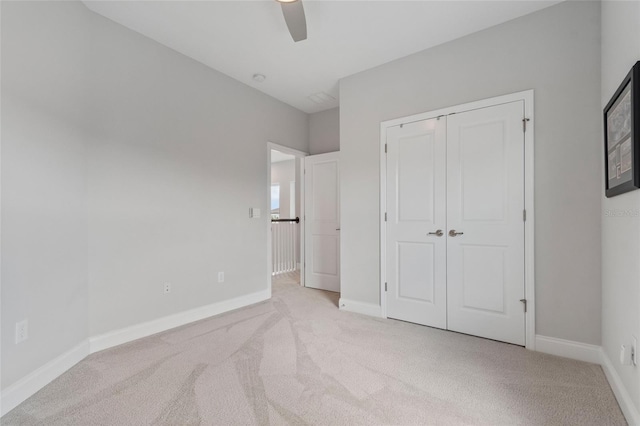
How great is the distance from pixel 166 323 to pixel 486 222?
315 cm

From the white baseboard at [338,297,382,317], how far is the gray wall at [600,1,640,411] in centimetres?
183

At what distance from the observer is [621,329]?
1.73 m

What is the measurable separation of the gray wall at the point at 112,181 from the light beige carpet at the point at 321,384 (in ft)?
1.35

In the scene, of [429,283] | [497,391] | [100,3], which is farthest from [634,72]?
[100,3]

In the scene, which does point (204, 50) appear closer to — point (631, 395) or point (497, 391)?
point (497, 391)

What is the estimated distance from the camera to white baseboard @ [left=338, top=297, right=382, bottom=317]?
10.7 feet

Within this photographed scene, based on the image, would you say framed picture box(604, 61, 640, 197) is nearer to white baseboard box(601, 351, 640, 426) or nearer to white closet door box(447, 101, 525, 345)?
white closet door box(447, 101, 525, 345)

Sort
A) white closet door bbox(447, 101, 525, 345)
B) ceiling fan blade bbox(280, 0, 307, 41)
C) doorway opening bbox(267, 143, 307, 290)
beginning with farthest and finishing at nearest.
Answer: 1. doorway opening bbox(267, 143, 307, 290)
2. white closet door bbox(447, 101, 525, 345)
3. ceiling fan blade bbox(280, 0, 307, 41)

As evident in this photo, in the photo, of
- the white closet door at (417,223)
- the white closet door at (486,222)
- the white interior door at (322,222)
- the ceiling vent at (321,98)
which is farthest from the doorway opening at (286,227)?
the white closet door at (486,222)

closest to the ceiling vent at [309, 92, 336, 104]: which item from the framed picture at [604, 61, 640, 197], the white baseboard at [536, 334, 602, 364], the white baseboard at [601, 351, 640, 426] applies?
the framed picture at [604, 61, 640, 197]

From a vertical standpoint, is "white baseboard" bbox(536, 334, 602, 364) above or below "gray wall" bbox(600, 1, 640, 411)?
below

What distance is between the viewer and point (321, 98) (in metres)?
4.21

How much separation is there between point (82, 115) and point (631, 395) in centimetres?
398

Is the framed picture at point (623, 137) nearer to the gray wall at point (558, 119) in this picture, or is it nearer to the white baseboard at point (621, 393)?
the gray wall at point (558, 119)
